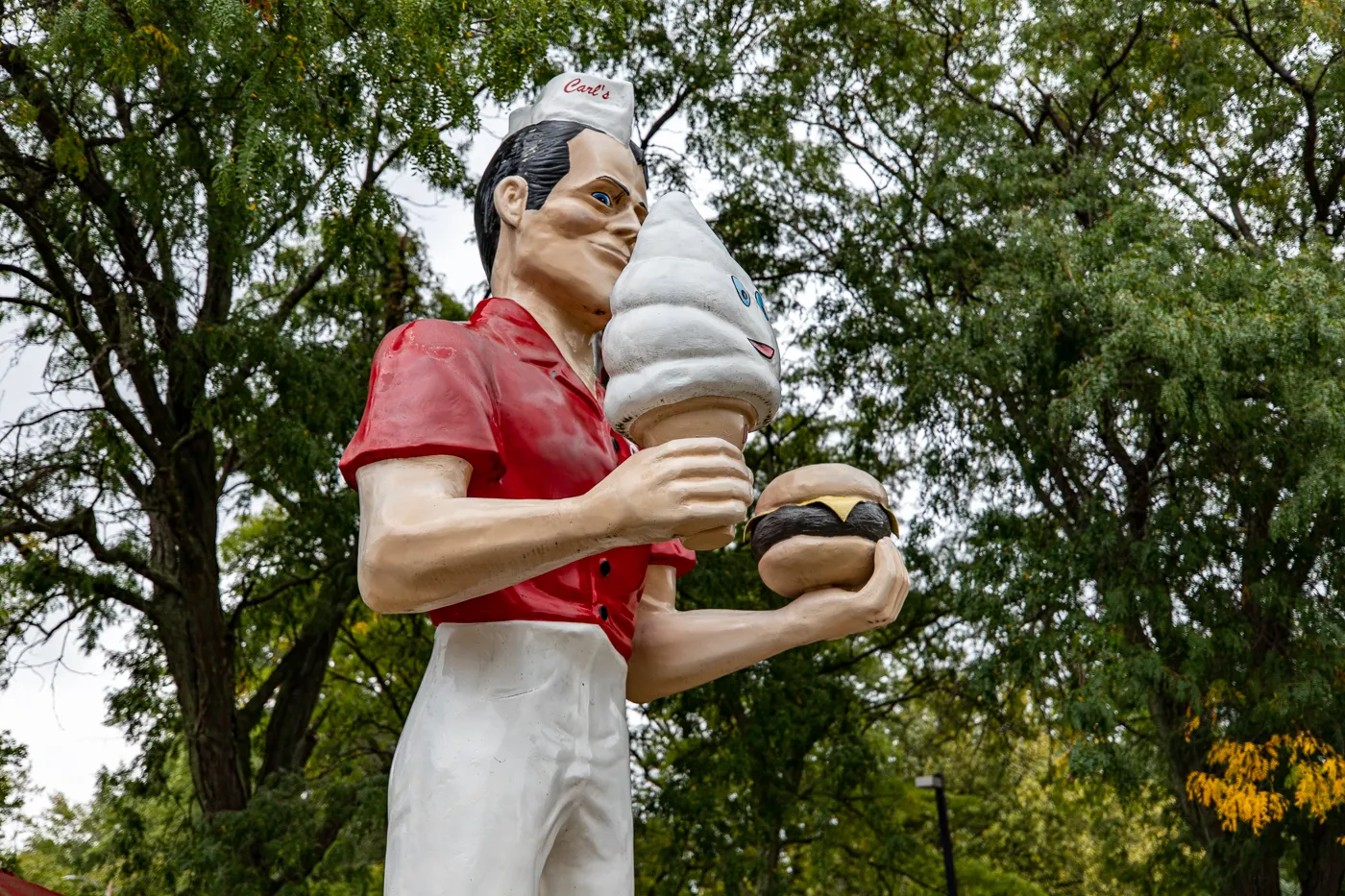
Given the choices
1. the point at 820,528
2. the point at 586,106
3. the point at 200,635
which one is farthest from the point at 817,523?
the point at 200,635

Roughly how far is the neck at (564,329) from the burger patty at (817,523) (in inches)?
21.4

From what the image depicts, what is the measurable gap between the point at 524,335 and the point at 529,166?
45 cm

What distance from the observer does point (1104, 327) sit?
8047 millimetres

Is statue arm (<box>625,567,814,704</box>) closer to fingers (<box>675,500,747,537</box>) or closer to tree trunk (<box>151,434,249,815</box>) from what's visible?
fingers (<box>675,500,747,537</box>)

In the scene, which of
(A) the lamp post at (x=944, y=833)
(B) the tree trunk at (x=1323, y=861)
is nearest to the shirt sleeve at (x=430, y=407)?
(B) the tree trunk at (x=1323, y=861)

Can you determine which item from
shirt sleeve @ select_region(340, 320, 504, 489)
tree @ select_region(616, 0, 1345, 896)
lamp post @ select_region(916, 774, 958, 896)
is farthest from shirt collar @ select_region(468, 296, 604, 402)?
lamp post @ select_region(916, 774, 958, 896)

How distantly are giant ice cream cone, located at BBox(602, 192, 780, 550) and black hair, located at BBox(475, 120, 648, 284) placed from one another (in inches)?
24.8

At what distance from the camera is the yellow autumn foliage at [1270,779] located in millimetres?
7824

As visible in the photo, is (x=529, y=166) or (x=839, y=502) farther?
(x=529, y=166)

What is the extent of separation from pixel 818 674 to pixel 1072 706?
3122 millimetres

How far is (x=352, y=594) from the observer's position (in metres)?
9.86

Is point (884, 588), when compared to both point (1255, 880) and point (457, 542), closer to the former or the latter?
point (457, 542)

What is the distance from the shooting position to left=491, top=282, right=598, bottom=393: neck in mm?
3201

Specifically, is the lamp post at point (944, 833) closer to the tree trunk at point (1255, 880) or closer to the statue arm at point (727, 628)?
the tree trunk at point (1255, 880)
